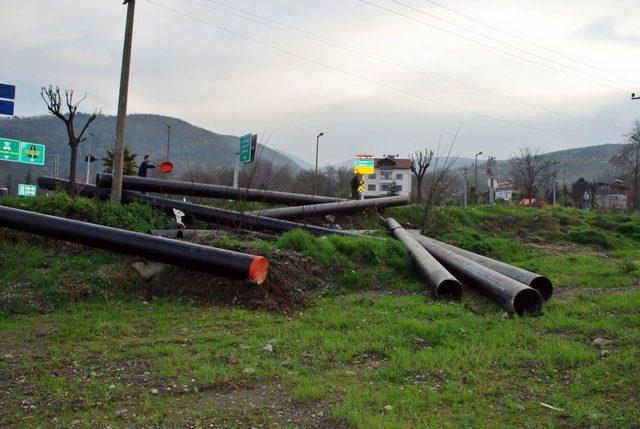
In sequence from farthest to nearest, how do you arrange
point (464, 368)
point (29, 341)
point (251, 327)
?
1. point (251, 327)
2. point (29, 341)
3. point (464, 368)

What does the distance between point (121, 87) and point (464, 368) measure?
10317 mm

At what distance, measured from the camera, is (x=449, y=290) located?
27.2 ft

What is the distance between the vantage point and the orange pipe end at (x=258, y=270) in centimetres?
700

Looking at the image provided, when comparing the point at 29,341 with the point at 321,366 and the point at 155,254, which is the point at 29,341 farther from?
the point at 321,366

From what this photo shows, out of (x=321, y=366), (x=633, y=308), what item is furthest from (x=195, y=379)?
(x=633, y=308)

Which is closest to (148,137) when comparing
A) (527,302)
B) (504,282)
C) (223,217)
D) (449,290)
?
(223,217)

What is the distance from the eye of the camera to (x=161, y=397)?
4.16 meters

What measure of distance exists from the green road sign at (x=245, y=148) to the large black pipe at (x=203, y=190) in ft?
18.7

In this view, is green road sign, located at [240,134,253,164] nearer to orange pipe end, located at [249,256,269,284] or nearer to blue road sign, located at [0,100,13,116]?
blue road sign, located at [0,100,13,116]

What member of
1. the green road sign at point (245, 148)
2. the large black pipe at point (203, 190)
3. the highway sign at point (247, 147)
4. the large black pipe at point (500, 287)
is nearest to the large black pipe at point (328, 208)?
the large black pipe at point (203, 190)

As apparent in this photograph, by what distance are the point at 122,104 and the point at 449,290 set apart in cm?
863

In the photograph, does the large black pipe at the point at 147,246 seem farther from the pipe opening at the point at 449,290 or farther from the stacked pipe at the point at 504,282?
the stacked pipe at the point at 504,282

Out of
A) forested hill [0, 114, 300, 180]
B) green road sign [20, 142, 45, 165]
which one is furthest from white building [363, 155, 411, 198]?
green road sign [20, 142, 45, 165]

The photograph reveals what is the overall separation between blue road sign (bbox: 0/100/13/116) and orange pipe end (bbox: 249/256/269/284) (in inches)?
212
